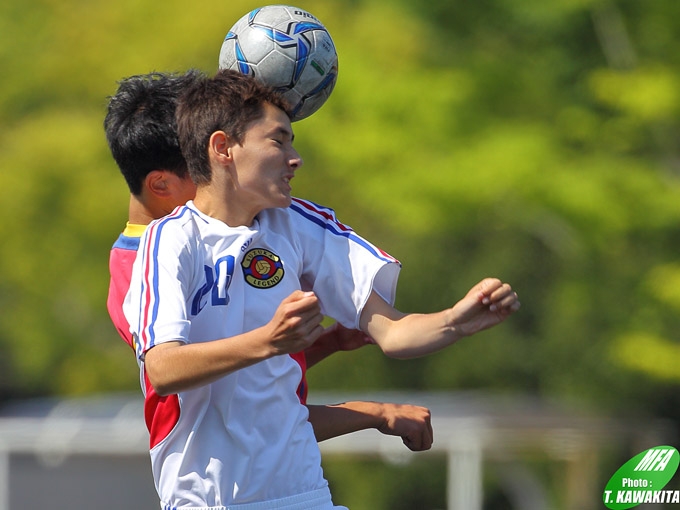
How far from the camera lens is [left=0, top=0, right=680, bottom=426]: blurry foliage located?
13.1m

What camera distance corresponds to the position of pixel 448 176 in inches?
533

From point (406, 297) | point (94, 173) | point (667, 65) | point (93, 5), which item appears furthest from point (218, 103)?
point (93, 5)

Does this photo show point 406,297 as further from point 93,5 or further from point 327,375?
point 93,5

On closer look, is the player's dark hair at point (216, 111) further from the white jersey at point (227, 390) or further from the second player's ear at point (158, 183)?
the second player's ear at point (158, 183)

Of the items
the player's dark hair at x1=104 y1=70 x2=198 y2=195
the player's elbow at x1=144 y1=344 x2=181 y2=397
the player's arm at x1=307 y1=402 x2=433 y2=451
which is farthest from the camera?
the player's dark hair at x1=104 y1=70 x2=198 y2=195

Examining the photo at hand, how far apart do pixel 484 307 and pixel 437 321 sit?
18 cm

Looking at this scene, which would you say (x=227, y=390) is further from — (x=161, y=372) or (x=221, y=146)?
(x=221, y=146)

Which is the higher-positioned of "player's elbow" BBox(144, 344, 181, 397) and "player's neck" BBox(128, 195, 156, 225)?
"player's neck" BBox(128, 195, 156, 225)

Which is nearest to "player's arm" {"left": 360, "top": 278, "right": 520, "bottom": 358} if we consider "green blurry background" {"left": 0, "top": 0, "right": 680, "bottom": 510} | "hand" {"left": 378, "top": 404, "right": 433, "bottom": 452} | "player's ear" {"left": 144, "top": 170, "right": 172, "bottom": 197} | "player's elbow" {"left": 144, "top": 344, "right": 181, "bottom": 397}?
"hand" {"left": 378, "top": 404, "right": 433, "bottom": 452}

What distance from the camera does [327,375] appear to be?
61.8 ft

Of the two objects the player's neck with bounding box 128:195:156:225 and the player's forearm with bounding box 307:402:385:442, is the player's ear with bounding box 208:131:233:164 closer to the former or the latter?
the player's neck with bounding box 128:195:156:225

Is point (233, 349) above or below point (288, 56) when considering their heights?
below

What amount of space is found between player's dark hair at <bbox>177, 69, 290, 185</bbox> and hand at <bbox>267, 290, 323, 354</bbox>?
677 millimetres

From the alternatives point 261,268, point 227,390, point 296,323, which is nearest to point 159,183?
point 261,268
